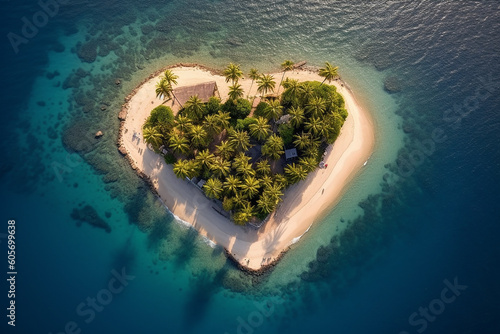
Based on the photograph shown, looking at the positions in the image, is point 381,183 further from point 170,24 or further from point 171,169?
point 170,24

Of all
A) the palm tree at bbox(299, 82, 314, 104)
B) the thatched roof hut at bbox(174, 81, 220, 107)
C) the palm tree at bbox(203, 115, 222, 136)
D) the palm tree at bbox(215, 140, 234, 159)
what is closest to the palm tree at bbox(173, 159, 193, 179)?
the palm tree at bbox(215, 140, 234, 159)

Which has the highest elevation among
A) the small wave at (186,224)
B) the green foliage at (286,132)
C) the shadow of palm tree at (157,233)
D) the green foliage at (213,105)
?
the green foliage at (286,132)

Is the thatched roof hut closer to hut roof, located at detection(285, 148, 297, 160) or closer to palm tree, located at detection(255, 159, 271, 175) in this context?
palm tree, located at detection(255, 159, 271, 175)

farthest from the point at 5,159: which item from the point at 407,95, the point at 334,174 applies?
the point at 407,95

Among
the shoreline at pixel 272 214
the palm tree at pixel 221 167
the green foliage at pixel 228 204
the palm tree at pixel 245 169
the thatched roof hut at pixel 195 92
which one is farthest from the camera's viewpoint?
the thatched roof hut at pixel 195 92

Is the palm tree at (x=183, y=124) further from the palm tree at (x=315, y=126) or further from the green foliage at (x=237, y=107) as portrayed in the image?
the palm tree at (x=315, y=126)

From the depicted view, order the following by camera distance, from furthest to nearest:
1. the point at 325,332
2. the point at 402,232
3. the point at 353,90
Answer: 1. the point at 353,90
2. the point at 402,232
3. the point at 325,332

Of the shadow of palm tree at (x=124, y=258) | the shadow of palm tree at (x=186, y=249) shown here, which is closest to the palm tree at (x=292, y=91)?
the shadow of palm tree at (x=186, y=249)

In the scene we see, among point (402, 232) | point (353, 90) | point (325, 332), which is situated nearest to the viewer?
point (325, 332)
